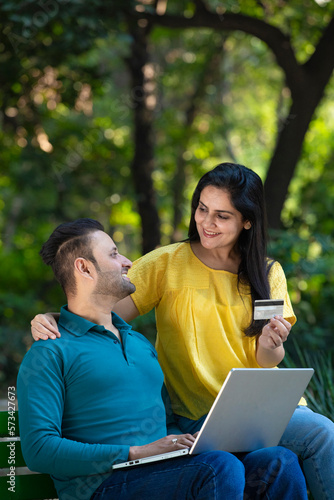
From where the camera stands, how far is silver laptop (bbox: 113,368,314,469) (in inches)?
87.5

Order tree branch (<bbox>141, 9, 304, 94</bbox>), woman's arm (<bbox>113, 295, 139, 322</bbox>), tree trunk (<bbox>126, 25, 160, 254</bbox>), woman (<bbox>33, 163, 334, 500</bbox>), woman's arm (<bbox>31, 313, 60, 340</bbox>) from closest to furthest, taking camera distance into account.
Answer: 1. woman's arm (<bbox>31, 313, 60, 340</bbox>)
2. woman (<bbox>33, 163, 334, 500</bbox>)
3. woman's arm (<bbox>113, 295, 139, 322</bbox>)
4. tree branch (<bbox>141, 9, 304, 94</bbox>)
5. tree trunk (<bbox>126, 25, 160, 254</bbox>)

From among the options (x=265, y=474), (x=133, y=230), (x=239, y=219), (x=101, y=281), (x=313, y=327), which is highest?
(x=239, y=219)

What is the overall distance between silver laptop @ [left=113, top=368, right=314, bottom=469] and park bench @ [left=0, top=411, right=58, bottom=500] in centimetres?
54

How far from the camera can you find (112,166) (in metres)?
9.43

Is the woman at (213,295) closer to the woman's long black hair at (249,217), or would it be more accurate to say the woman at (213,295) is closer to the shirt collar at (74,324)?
the woman's long black hair at (249,217)

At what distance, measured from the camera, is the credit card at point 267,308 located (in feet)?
8.27

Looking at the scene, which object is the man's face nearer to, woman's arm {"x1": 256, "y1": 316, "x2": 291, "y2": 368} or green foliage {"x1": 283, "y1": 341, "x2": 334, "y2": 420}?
woman's arm {"x1": 256, "y1": 316, "x2": 291, "y2": 368}

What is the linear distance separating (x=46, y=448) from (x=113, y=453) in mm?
224

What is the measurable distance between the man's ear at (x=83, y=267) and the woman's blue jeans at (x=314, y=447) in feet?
3.37

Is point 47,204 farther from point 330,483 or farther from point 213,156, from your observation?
point 330,483

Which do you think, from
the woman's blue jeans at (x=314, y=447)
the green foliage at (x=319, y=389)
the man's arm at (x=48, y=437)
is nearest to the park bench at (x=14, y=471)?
the man's arm at (x=48, y=437)

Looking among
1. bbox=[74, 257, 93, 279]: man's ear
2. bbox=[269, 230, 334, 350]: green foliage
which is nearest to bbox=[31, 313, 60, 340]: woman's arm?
bbox=[74, 257, 93, 279]: man's ear

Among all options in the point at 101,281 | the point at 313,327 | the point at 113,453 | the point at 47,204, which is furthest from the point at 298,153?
the point at 47,204

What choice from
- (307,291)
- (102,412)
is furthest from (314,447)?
(307,291)
